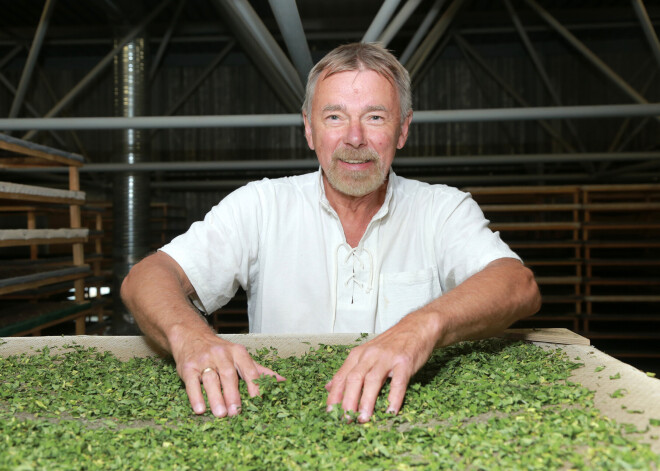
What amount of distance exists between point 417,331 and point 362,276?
857 millimetres

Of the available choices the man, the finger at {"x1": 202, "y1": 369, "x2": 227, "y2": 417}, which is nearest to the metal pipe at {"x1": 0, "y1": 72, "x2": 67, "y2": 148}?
the man

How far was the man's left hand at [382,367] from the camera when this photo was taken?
4.23ft

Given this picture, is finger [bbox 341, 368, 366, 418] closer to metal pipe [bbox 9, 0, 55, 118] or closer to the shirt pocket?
the shirt pocket

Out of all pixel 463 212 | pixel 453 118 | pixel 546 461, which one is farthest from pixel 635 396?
pixel 453 118

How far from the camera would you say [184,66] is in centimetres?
995

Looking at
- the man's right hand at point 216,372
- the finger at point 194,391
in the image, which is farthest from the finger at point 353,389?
the finger at point 194,391

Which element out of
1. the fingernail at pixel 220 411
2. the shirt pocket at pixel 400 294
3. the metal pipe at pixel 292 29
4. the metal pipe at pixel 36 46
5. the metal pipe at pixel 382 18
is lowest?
the fingernail at pixel 220 411

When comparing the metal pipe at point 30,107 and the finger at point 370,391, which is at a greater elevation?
the metal pipe at point 30,107

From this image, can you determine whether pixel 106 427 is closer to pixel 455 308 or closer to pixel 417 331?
pixel 417 331

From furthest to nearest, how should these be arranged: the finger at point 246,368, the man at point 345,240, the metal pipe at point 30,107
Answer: the metal pipe at point 30,107, the man at point 345,240, the finger at point 246,368

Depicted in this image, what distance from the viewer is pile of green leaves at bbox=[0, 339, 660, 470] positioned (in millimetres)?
1035

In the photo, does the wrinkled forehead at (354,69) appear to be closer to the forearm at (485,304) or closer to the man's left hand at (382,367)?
the forearm at (485,304)

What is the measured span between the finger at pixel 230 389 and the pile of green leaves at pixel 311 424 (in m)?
0.03

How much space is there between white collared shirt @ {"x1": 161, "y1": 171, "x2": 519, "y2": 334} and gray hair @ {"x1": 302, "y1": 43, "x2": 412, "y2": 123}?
0.40 meters
